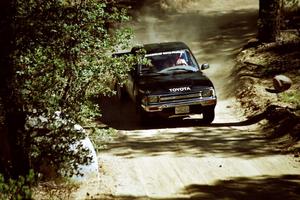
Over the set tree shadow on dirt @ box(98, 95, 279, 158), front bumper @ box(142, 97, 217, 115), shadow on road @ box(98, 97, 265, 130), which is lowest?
shadow on road @ box(98, 97, 265, 130)

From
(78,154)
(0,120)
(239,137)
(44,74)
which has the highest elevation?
(44,74)

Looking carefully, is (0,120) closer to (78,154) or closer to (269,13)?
(78,154)

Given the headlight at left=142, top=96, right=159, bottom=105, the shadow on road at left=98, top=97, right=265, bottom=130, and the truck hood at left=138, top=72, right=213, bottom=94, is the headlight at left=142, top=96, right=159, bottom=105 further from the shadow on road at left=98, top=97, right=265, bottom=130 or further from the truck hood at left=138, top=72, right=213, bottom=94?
the shadow on road at left=98, top=97, right=265, bottom=130

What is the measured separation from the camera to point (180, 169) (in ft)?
29.8

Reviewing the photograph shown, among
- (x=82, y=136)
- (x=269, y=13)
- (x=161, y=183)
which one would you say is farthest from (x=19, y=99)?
(x=269, y=13)

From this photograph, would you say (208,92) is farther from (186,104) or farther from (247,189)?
(247,189)

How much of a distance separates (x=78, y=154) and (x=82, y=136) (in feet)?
0.80

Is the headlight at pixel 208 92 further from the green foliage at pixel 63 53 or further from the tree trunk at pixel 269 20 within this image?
the tree trunk at pixel 269 20

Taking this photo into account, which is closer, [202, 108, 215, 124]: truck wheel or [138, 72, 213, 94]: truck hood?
[138, 72, 213, 94]: truck hood

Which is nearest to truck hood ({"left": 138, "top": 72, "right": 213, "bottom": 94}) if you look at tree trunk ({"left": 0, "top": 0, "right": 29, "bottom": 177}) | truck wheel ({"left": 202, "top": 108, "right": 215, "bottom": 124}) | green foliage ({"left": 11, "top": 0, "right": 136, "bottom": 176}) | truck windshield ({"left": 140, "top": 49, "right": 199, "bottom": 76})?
truck windshield ({"left": 140, "top": 49, "right": 199, "bottom": 76})

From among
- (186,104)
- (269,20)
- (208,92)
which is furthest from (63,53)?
(269,20)

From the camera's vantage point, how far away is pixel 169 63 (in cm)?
1327

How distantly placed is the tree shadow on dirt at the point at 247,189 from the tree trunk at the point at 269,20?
32.8 ft

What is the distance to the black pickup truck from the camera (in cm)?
1217
